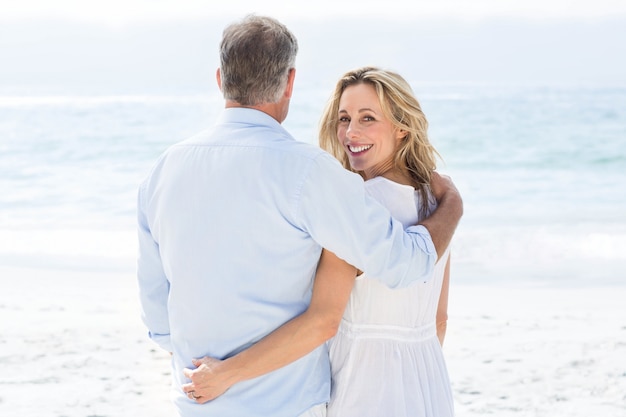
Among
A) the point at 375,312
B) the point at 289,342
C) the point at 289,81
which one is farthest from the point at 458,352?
the point at 289,81

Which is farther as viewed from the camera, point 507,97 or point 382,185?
point 507,97

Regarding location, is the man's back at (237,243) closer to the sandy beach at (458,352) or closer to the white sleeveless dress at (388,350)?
the white sleeveless dress at (388,350)

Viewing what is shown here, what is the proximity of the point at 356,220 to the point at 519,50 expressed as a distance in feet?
117

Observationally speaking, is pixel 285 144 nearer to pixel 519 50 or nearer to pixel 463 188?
pixel 463 188

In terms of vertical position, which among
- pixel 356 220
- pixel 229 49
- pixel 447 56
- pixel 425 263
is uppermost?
pixel 229 49

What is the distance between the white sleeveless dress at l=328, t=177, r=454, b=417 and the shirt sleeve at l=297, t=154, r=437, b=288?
10.3 inches

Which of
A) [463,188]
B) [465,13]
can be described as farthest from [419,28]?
[463,188]

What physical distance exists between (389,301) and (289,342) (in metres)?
0.34

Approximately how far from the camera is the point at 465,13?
34.8 metres

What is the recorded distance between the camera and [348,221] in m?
1.76

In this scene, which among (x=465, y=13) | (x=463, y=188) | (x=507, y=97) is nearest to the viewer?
(x=463, y=188)

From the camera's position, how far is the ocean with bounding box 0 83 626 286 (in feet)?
27.0

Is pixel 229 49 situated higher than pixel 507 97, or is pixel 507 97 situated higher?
pixel 229 49

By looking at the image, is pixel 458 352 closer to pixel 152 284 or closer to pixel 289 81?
pixel 152 284
